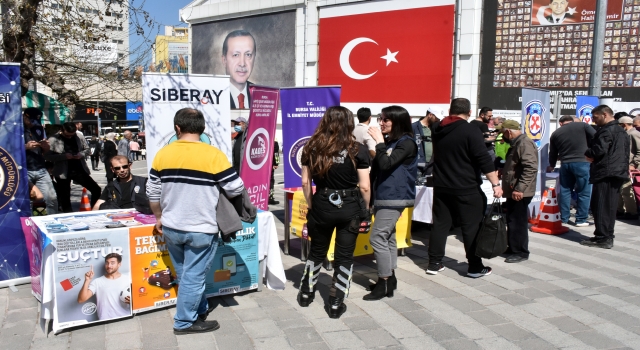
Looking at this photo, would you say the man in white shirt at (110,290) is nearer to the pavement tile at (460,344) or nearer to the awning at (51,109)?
the pavement tile at (460,344)

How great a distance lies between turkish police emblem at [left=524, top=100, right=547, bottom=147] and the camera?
7801 mm

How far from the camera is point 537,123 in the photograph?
26.1ft

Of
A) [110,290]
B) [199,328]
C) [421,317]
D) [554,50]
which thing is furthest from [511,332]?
[554,50]

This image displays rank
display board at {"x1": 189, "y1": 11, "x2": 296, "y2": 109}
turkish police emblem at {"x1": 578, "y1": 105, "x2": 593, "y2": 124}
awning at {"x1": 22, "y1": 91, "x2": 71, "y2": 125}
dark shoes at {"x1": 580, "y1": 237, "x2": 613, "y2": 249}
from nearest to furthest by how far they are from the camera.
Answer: dark shoes at {"x1": 580, "y1": 237, "x2": 613, "y2": 249}, awning at {"x1": 22, "y1": 91, "x2": 71, "y2": 125}, turkish police emblem at {"x1": 578, "y1": 105, "x2": 593, "y2": 124}, display board at {"x1": 189, "y1": 11, "x2": 296, "y2": 109}

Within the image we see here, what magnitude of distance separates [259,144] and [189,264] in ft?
8.04

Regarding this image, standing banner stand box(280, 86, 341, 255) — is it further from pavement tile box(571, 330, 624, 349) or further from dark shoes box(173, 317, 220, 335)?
pavement tile box(571, 330, 624, 349)

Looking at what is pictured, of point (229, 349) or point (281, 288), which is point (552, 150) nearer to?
point (281, 288)

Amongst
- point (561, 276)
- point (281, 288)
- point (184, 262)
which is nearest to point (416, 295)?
point (281, 288)

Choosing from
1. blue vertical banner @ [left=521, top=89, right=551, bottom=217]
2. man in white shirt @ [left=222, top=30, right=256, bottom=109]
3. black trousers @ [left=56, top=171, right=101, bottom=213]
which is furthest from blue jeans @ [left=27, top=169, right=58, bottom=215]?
man in white shirt @ [left=222, top=30, right=256, bottom=109]

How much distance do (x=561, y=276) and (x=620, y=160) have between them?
2.14 m

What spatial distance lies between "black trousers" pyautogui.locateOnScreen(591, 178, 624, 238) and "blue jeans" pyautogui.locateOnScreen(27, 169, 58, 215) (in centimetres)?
708

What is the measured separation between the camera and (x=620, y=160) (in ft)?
21.5

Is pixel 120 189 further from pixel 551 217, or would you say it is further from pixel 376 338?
pixel 551 217

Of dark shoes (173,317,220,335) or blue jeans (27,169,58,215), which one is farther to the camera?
blue jeans (27,169,58,215)
